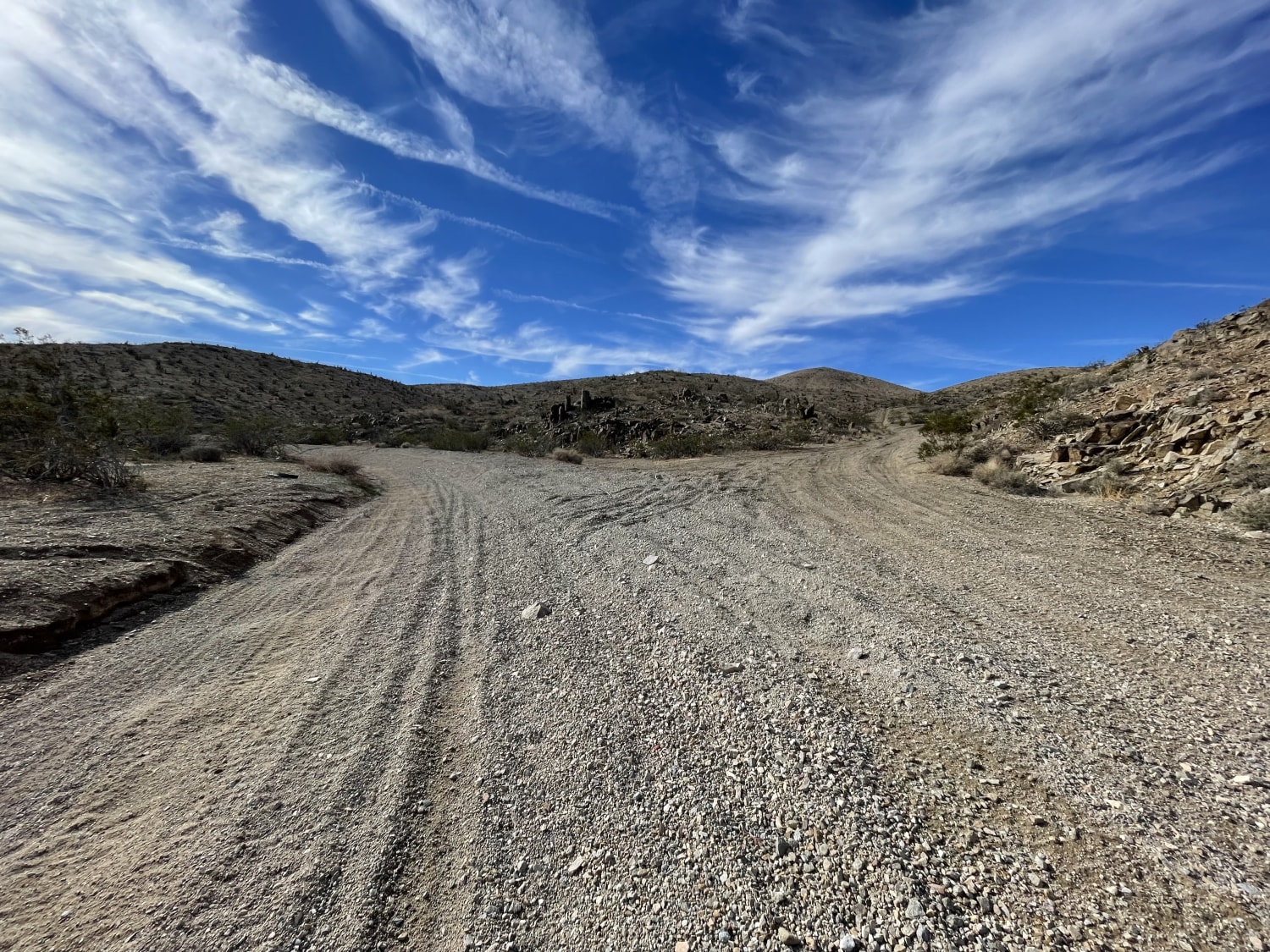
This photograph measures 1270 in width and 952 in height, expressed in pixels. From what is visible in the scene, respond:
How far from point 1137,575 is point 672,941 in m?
6.18

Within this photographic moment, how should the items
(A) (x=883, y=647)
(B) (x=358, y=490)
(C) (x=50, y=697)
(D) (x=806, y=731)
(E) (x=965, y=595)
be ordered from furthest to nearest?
(B) (x=358, y=490), (E) (x=965, y=595), (A) (x=883, y=647), (C) (x=50, y=697), (D) (x=806, y=731)

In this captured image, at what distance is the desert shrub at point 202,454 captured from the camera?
14.8 metres

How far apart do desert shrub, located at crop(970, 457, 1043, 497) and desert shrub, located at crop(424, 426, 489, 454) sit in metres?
20.7

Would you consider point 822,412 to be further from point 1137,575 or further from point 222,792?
point 222,792

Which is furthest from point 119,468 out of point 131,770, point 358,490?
point 131,770

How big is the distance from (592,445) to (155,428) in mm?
14454

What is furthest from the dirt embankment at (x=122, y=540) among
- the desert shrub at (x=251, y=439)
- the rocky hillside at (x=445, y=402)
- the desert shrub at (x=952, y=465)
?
the desert shrub at (x=952, y=465)

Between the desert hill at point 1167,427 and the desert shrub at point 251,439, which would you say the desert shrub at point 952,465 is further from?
the desert shrub at point 251,439

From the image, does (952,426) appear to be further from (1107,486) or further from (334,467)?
(334,467)

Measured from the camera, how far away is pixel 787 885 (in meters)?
2.34

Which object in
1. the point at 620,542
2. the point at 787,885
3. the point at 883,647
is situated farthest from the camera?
the point at 620,542

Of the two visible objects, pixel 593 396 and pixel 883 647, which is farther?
pixel 593 396

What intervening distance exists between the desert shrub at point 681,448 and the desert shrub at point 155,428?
15379 mm

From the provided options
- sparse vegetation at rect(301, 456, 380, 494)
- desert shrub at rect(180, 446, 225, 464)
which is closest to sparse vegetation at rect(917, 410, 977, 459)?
sparse vegetation at rect(301, 456, 380, 494)
